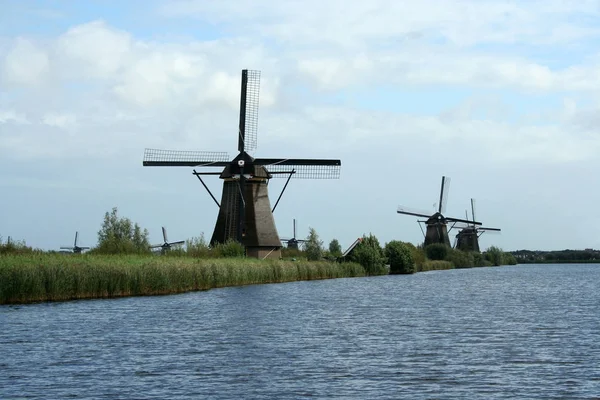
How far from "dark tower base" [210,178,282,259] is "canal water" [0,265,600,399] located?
17930 mm

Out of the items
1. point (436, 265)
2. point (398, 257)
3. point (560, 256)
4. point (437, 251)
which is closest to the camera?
point (398, 257)

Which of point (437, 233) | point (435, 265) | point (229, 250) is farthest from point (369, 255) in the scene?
point (437, 233)

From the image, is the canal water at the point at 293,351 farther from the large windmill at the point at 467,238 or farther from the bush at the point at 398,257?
the large windmill at the point at 467,238

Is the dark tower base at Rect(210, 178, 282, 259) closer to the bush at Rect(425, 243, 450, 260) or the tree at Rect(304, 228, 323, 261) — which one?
the tree at Rect(304, 228, 323, 261)

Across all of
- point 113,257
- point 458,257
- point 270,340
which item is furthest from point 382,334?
point 458,257

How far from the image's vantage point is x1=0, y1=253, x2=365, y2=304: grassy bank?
30.4m

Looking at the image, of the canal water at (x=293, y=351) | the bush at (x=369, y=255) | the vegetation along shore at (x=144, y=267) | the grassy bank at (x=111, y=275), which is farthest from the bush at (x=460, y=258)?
the canal water at (x=293, y=351)

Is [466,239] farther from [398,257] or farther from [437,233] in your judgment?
[398,257]

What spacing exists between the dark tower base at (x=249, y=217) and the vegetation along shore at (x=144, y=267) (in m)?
1.64

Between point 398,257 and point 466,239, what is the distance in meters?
41.9

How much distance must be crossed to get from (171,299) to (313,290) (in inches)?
423

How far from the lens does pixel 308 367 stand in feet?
58.3

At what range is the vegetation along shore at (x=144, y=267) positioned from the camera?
1225 inches

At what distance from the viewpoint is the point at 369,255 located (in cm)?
6788
